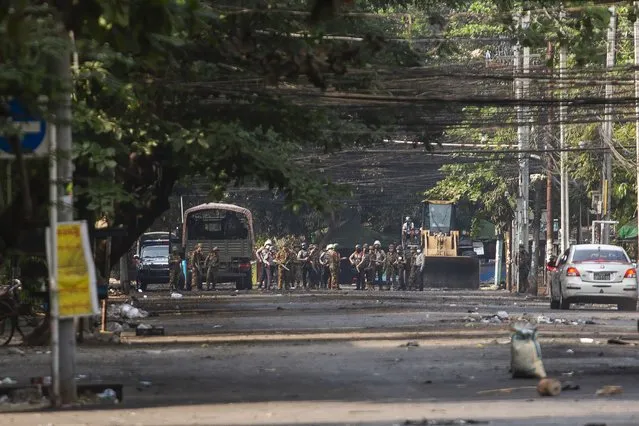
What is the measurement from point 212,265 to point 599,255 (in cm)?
3112

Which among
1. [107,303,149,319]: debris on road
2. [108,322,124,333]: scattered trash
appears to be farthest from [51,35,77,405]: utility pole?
[107,303,149,319]: debris on road

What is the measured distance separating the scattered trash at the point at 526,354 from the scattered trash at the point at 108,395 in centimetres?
436

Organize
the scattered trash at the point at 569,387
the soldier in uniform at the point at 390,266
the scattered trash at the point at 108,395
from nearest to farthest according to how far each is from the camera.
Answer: the scattered trash at the point at 108,395
the scattered trash at the point at 569,387
the soldier in uniform at the point at 390,266

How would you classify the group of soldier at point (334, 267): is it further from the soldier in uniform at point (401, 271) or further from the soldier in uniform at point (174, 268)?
the soldier in uniform at point (174, 268)

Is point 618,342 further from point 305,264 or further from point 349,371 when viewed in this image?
point 305,264

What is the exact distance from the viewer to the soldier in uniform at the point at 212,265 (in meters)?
65.6

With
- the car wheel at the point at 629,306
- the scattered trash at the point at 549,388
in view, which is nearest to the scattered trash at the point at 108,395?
the scattered trash at the point at 549,388

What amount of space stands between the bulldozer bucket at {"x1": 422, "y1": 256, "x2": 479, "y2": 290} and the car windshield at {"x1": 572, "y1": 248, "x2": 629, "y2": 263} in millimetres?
28059

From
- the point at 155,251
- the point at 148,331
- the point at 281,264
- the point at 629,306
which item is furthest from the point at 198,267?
the point at 148,331

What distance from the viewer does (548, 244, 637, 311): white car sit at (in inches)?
1420

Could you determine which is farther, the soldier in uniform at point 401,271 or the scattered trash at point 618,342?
the soldier in uniform at point 401,271

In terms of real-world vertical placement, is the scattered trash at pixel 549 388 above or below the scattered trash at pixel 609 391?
above

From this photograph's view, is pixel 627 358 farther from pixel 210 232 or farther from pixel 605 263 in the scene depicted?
pixel 210 232

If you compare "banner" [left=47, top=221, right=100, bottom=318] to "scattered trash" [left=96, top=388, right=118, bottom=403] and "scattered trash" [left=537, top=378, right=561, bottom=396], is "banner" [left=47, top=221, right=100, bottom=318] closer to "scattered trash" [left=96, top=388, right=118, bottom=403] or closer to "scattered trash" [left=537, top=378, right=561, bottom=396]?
"scattered trash" [left=96, top=388, right=118, bottom=403]
